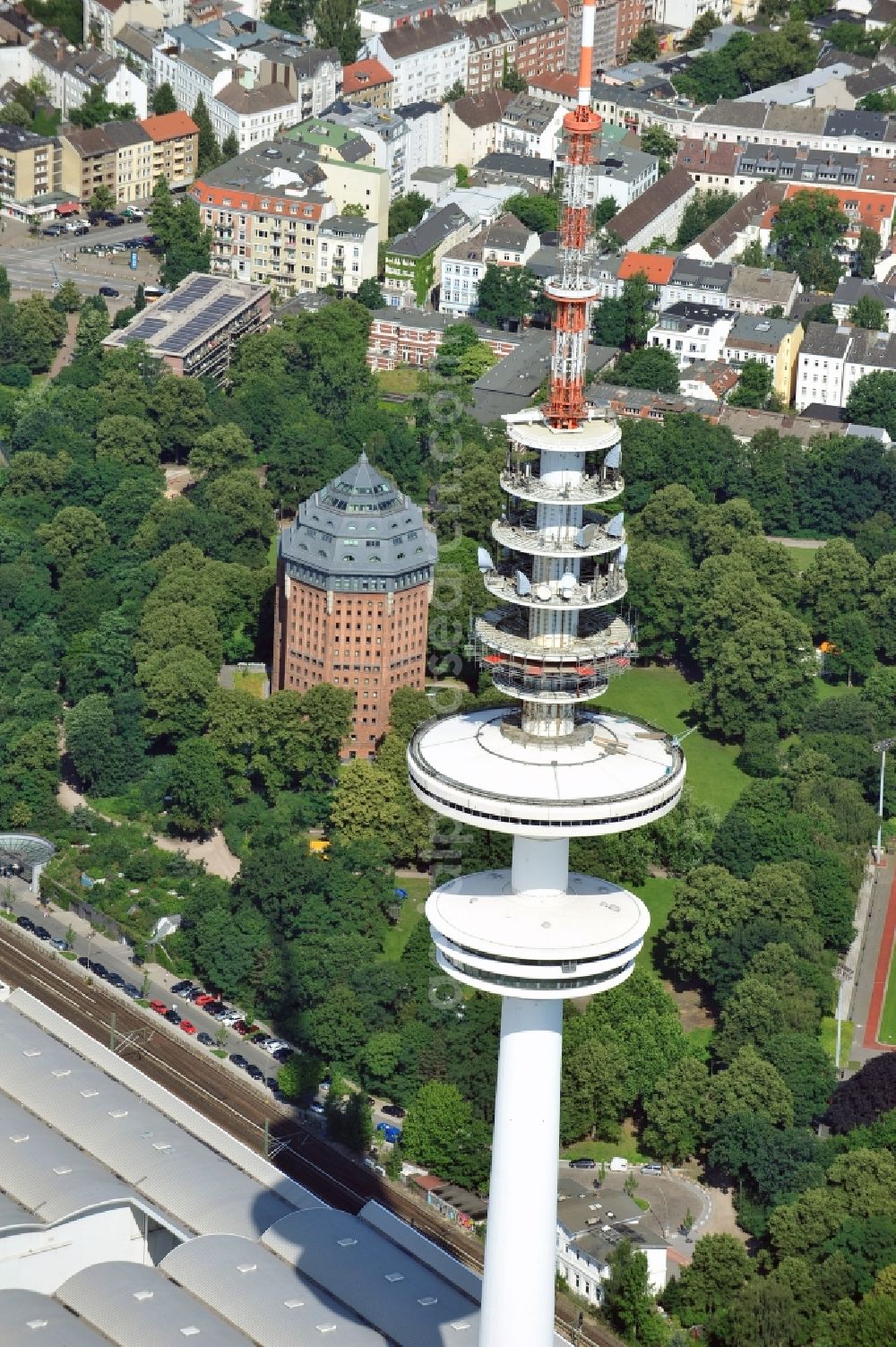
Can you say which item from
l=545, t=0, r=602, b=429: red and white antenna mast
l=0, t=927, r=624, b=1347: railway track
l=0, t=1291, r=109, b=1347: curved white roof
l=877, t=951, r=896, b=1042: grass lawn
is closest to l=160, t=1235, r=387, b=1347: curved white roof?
l=0, t=1291, r=109, b=1347: curved white roof

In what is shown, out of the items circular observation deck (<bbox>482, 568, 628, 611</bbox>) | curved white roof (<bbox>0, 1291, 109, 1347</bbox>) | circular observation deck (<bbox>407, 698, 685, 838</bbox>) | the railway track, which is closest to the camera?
circular observation deck (<bbox>407, 698, 685, 838</bbox>)

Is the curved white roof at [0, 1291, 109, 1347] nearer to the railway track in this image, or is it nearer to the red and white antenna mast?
the railway track

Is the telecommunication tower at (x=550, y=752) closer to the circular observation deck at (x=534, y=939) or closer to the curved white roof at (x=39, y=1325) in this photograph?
the circular observation deck at (x=534, y=939)

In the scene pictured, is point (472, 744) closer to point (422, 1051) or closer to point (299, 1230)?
point (299, 1230)

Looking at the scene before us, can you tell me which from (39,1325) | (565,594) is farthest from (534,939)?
(39,1325)

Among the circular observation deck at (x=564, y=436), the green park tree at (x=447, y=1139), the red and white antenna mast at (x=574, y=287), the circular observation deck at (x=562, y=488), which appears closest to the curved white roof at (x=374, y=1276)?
the green park tree at (x=447, y=1139)

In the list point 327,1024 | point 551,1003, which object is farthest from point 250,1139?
point 551,1003
